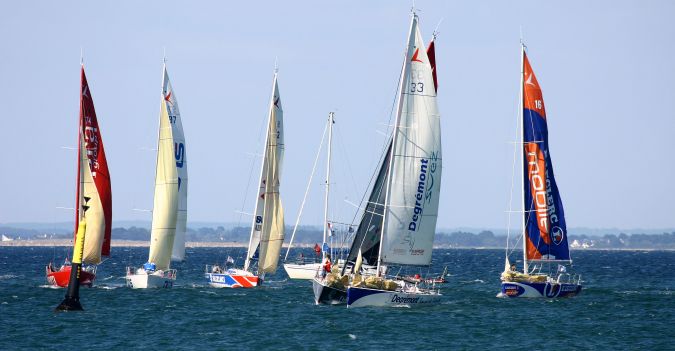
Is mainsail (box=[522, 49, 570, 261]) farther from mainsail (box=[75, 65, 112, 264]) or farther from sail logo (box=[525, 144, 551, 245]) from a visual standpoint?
mainsail (box=[75, 65, 112, 264])

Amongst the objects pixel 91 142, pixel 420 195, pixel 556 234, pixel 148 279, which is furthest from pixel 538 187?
pixel 91 142

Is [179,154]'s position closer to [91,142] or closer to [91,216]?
[91,142]

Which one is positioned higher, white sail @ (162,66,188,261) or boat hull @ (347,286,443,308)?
white sail @ (162,66,188,261)

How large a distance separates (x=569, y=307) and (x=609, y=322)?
652cm

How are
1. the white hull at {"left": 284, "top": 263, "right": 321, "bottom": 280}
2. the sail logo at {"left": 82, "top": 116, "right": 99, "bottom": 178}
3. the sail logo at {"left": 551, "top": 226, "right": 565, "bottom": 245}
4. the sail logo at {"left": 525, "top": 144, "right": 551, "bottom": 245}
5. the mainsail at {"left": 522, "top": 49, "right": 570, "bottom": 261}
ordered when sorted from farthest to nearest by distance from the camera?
1. the white hull at {"left": 284, "top": 263, "right": 321, "bottom": 280}
2. the sail logo at {"left": 82, "top": 116, "right": 99, "bottom": 178}
3. the sail logo at {"left": 551, "top": 226, "right": 565, "bottom": 245}
4. the sail logo at {"left": 525, "top": 144, "right": 551, "bottom": 245}
5. the mainsail at {"left": 522, "top": 49, "right": 570, "bottom": 261}

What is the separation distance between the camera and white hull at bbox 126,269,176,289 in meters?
65.1

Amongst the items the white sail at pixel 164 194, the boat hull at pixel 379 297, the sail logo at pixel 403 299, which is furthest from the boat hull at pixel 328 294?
the white sail at pixel 164 194

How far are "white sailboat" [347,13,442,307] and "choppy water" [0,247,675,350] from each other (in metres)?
1.32

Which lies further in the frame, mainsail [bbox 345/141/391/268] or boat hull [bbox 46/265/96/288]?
boat hull [bbox 46/265/96/288]

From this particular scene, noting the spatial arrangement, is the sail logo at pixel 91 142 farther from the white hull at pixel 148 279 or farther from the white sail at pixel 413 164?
the white sail at pixel 413 164

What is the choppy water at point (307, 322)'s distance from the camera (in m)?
42.3

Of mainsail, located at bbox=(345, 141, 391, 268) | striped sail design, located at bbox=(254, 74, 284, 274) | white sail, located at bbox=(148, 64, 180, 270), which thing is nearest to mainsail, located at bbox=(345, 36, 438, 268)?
mainsail, located at bbox=(345, 141, 391, 268)

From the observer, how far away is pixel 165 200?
2598 inches

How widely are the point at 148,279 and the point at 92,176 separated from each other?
22.9 feet
